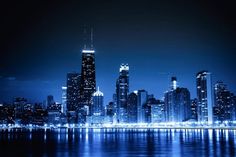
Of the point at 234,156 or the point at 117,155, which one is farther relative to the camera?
the point at 117,155

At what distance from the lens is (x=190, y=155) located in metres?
52.2

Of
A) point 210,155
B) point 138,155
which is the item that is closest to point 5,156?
point 138,155

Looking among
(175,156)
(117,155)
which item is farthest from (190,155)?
(117,155)

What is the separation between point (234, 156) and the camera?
49812mm

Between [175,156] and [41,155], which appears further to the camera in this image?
[41,155]

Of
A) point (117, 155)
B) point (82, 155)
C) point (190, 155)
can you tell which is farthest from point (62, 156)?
point (190, 155)

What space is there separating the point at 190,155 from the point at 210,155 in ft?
10.8

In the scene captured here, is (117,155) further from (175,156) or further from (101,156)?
(175,156)

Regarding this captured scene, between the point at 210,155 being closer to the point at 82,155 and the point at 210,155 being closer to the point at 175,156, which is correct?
the point at 175,156

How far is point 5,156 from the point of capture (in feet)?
175

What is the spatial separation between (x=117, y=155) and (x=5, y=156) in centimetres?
1538

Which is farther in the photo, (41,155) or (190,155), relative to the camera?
(41,155)

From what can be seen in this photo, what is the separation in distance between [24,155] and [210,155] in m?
26.2

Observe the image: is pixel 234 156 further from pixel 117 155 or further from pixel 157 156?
pixel 117 155
